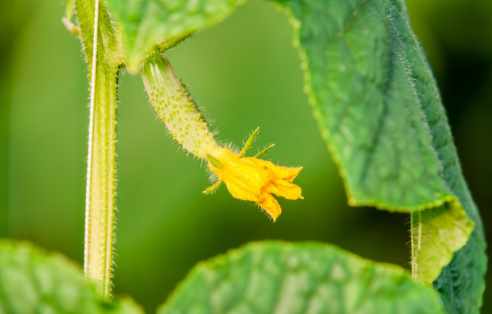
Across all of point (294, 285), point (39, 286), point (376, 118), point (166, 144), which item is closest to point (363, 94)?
point (376, 118)

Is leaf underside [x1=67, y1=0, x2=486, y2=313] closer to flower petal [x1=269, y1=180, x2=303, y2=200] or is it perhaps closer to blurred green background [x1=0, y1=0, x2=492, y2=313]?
flower petal [x1=269, y1=180, x2=303, y2=200]

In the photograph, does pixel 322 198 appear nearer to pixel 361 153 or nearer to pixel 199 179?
pixel 199 179

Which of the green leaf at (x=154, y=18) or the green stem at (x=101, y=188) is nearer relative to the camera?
the green leaf at (x=154, y=18)

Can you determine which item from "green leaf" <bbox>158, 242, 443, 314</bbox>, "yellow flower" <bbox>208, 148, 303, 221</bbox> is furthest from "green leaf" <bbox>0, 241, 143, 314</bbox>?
"yellow flower" <bbox>208, 148, 303, 221</bbox>

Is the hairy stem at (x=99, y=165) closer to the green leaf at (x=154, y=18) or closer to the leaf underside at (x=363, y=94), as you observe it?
the leaf underside at (x=363, y=94)

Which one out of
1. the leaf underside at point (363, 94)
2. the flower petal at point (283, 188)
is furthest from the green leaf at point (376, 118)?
the flower petal at point (283, 188)

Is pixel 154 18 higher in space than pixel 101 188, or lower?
higher

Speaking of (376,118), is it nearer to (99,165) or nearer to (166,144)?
(99,165)
